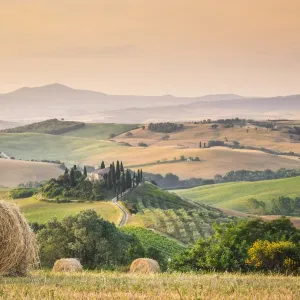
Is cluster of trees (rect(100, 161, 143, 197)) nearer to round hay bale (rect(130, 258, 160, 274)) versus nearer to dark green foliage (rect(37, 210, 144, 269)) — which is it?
dark green foliage (rect(37, 210, 144, 269))

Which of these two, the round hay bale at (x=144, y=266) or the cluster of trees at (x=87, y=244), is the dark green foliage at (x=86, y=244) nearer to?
the cluster of trees at (x=87, y=244)

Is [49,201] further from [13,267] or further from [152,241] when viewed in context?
[13,267]

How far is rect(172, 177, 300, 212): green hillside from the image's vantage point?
156500 mm

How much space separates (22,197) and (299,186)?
67.8 meters

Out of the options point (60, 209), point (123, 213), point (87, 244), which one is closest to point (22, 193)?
point (60, 209)

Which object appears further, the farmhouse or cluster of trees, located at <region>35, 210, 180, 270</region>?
the farmhouse

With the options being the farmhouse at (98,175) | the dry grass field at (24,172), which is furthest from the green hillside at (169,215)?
the dry grass field at (24,172)

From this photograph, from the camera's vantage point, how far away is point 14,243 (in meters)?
19.5

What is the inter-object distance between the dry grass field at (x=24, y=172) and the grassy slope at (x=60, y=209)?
56990 mm

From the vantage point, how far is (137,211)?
111 meters

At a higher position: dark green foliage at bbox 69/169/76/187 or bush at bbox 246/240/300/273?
bush at bbox 246/240/300/273

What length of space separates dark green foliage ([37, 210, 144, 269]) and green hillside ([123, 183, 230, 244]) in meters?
41.1

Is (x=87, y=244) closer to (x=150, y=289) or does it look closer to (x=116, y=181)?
(x=150, y=289)

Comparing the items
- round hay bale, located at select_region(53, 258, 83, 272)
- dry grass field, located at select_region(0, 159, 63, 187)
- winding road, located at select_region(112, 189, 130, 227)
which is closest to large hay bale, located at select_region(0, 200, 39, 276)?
round hay bale, located at select_region(53, 258, 83, 272)
